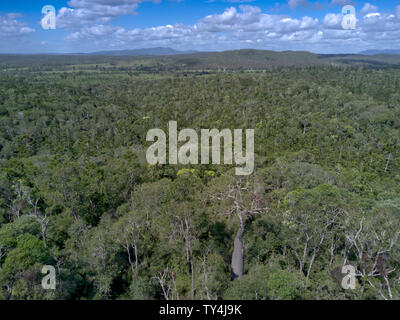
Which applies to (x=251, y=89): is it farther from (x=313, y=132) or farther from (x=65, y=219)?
(x=65, y=219)

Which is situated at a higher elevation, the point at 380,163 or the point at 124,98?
the point at 124,98

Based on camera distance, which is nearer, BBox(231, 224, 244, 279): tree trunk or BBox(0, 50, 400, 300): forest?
BBox(0, 50, 400, 300): forest

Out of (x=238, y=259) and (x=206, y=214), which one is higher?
(x=206, y=214)

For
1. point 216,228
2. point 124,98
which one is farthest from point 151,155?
point 124,98

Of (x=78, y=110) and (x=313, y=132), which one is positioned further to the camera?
(x=78, y=110)

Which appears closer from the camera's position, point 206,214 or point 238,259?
point 238,259

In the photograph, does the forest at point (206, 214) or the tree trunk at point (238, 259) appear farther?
the tree trunk at point (238, 259)

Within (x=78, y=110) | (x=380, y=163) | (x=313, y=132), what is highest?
(x=78, y=110)
